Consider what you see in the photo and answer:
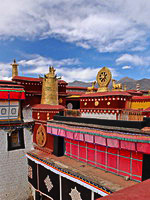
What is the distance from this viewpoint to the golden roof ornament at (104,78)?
11798 millimetres

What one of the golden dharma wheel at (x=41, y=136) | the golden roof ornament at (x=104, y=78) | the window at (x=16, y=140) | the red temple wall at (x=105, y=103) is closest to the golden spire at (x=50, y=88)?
the golden dharma wheel at (x=41, y=136)

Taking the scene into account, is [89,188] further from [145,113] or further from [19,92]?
[19,92]

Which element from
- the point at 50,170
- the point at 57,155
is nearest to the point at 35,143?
the point at 57,155

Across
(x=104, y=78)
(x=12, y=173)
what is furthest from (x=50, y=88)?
(x=12, y=173)

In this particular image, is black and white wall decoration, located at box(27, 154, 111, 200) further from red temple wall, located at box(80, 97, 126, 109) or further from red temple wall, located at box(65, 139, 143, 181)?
red temple wall, located at box(80, 97, 126, 109)

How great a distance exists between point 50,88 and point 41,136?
14.4ft

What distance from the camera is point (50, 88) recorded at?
1492cm

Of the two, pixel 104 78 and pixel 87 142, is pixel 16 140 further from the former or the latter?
pixel 104 78

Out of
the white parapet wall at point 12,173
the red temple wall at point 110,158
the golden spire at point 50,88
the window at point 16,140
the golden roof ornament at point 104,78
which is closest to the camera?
the red temple wall at point 110,158

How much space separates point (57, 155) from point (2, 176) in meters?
4.76

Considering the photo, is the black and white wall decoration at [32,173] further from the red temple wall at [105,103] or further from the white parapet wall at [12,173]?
the red temple wall at [105,103]

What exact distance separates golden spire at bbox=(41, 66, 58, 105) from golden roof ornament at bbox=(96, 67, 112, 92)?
4676 millimetres

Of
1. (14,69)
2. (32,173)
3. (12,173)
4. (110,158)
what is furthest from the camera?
(14,69)

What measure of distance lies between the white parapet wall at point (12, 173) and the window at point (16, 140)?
9.5 inches
